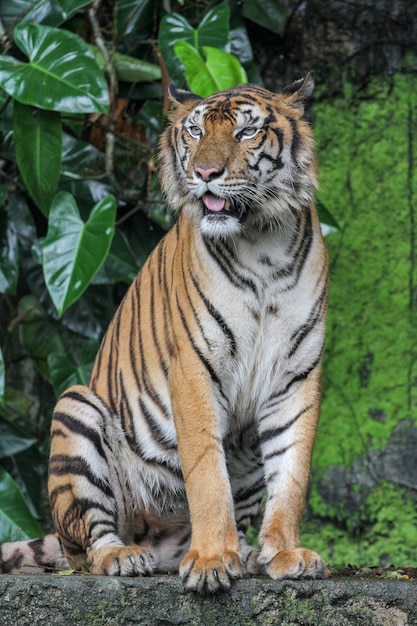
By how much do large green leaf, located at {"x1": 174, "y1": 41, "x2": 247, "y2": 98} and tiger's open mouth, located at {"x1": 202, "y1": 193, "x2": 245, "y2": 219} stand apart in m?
2.06

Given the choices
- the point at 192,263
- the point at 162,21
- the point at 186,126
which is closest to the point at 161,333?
the point at 192,263

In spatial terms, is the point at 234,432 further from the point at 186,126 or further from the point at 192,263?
the point at 186,126

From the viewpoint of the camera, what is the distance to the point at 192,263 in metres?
3.68

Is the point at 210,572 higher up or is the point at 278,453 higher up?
the point at 278,453

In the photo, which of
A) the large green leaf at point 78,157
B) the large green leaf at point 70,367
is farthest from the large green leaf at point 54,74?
the large green leaf at point 70,367

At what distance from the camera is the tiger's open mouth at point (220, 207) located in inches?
136

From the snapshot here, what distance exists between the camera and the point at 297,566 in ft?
10.3

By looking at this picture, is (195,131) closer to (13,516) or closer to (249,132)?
(249,132)

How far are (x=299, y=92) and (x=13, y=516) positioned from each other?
2.99 m

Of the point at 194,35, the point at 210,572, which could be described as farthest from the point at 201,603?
the point at 194,35

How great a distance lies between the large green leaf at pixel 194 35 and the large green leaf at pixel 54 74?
0.68m

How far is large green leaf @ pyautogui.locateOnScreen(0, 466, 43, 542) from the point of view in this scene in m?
5.34

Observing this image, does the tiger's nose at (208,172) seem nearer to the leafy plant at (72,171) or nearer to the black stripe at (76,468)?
the black stripe at (76,468)

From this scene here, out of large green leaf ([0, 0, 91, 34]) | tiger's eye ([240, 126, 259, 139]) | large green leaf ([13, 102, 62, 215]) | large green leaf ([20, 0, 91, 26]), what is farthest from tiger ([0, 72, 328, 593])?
large green leaf ([20, 0, 91, 26])
